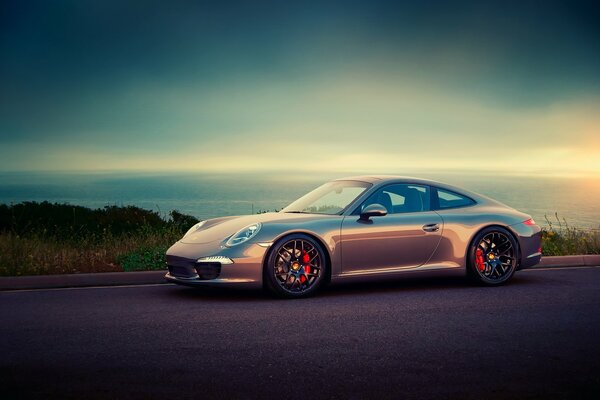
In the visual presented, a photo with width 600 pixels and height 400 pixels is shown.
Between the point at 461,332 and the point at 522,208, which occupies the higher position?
the point at 522,208

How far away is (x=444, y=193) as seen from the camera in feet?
35.2

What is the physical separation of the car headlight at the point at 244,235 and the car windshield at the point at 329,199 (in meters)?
1.05

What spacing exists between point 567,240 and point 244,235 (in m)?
8.81

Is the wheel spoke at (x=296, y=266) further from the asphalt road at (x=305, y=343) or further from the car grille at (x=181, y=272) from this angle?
the car grille at (x=181, y=272)

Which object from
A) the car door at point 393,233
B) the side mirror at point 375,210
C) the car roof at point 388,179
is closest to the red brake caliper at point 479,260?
the car door at point 393,233

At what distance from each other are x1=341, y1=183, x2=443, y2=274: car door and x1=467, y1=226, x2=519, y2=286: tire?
61cm

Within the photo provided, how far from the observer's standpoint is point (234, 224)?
9.91 m

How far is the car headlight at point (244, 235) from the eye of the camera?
369 inches

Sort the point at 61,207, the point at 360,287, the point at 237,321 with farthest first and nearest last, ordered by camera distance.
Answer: the point at 61,207, the point at 360,287, the point at 237,321

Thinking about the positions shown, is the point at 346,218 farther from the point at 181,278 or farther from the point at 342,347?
the point at 342,347

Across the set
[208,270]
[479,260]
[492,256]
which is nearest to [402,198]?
[479,260]

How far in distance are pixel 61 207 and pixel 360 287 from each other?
18802 mm

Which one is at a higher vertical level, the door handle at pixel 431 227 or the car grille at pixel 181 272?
the door handle at pixel 431 227

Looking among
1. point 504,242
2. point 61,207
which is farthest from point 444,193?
point 61,207
